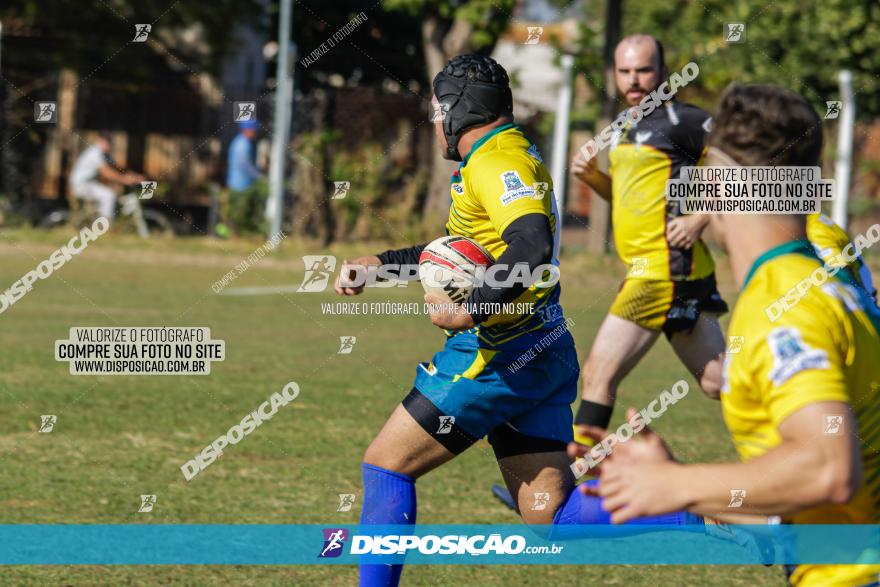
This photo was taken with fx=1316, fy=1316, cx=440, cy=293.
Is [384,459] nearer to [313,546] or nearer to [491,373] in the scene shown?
[491,373]

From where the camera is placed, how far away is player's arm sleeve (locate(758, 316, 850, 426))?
265cm

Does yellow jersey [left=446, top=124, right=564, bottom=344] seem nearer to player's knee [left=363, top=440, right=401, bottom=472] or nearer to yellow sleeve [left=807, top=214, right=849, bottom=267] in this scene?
player's knee [left=363, top=440, right=401, bottom=472]

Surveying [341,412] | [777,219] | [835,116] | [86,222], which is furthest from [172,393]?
[835,116]

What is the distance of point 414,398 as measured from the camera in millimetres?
4648

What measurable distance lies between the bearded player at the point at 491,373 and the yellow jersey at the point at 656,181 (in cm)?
245

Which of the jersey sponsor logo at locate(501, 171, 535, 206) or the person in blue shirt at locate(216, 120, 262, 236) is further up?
the person in blue shirt at locate(216, 120, 262, 236)

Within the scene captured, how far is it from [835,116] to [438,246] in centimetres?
1735

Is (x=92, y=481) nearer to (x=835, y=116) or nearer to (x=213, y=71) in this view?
(x=835, y=116)

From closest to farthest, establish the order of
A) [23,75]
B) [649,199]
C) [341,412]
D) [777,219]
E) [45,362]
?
[777,219] < [649,199] < [341,412] < [45,362] < [23,75]

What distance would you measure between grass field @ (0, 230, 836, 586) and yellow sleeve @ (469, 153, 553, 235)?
1864 mm

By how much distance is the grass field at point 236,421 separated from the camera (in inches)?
227

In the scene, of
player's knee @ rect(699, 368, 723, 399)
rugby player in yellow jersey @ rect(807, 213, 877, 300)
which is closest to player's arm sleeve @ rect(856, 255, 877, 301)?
rugby player in yellow jersey @ rect(807, 213, 877, 300)

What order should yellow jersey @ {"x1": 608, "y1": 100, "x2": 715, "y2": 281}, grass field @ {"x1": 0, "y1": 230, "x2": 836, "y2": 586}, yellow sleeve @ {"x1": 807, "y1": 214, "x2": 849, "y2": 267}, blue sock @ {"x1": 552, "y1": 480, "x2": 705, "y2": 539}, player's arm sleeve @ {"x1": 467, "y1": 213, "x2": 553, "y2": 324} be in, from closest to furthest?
player's arm sleeve @ {"x1": 467, "y1": 213, "x2": 553, "y2": 324} < blue sock @ {"x1": 552, "y1": 480, "x2": 705, "y2": 539} < yellow sleeve @ {"x1": 807, "y1": 214, "x2": 849, "y2": 267} < grass field @ {"x1": 0, "y1": 230, "x2": 836, "y2": 586} < yellow jersey @ {"x1": 608, "y1": 100, "x2": 715, "y2": 281}

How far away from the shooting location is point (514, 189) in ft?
14.5
